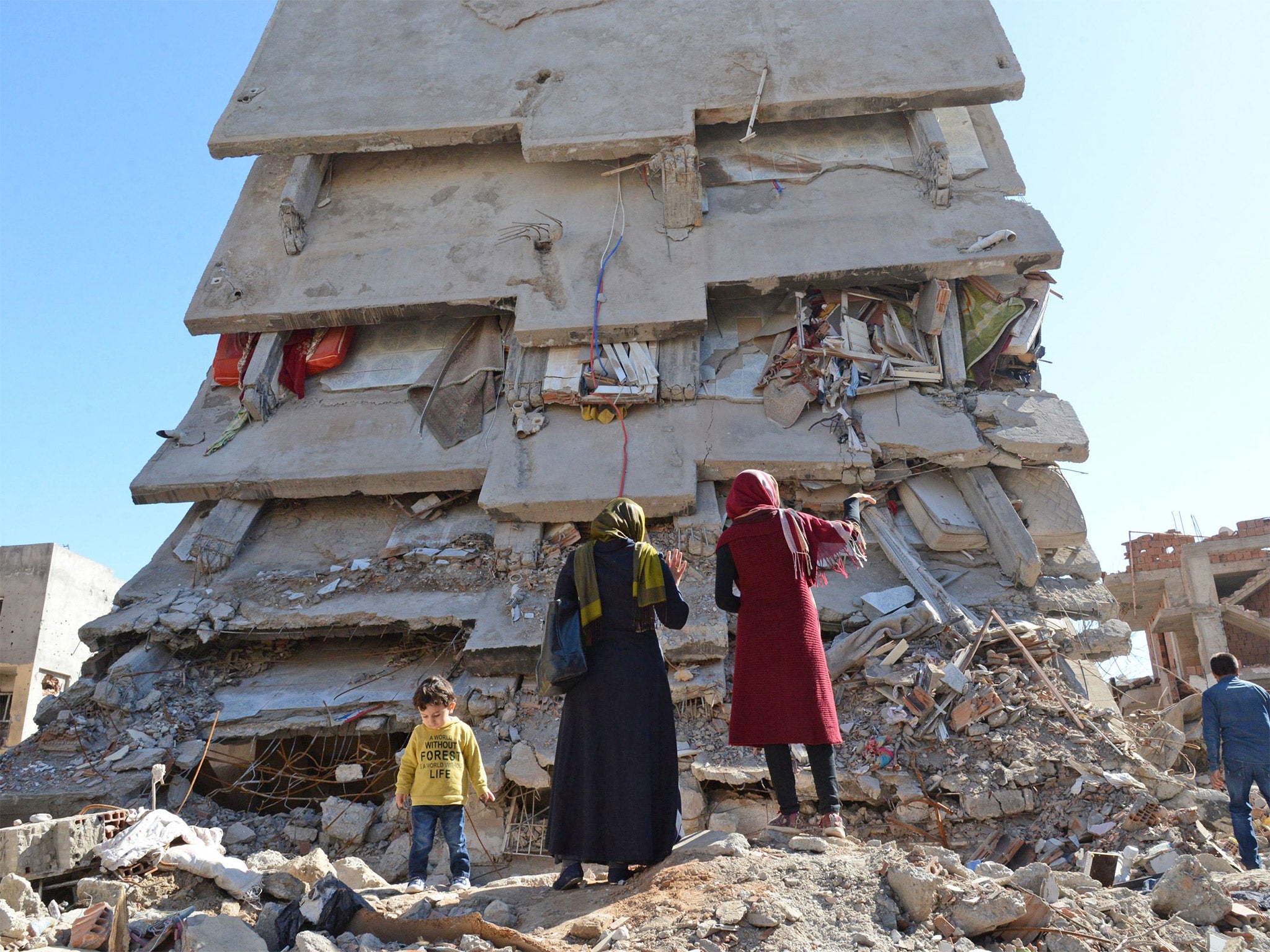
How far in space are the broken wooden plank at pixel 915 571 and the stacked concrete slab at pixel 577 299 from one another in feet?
0.10

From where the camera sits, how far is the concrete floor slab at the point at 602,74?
1014 centimetres

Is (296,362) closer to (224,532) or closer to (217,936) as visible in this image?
(224,532)

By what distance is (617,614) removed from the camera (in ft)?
15.5

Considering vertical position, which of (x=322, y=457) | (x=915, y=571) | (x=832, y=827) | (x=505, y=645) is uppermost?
(x=322, y=457)

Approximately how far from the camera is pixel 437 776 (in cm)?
534

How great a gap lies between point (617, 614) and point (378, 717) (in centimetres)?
461

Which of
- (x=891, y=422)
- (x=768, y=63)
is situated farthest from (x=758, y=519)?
(x=768, y=63)

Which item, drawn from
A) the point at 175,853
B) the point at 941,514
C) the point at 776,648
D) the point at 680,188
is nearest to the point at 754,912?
the point at 776,648

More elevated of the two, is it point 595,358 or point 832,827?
point 595,358

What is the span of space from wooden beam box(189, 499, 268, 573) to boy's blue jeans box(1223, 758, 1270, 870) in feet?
27.8

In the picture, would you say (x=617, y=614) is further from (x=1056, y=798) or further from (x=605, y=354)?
(x=605, y=354)

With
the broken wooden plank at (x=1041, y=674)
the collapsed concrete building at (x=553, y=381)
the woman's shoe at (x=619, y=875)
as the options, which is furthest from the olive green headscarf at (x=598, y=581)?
the broken wooden plank at (x=1041, y=674)

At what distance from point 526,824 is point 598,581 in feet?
11.6

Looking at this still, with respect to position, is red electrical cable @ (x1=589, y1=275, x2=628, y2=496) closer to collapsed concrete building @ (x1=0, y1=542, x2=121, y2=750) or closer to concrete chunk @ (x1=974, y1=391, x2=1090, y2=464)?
concrete chunk @ (x1=974, y1=391, x2=1090, y2=464)
